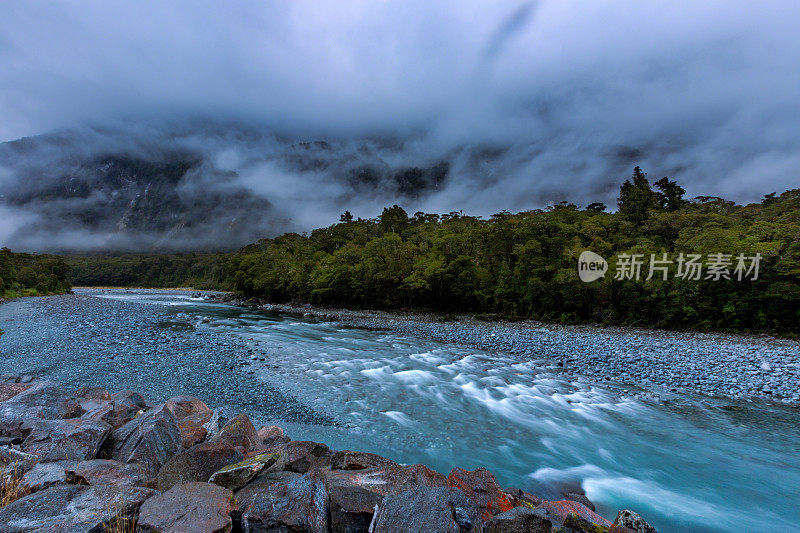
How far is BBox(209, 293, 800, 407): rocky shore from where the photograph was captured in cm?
1167

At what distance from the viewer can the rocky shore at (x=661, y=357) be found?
1167 cm

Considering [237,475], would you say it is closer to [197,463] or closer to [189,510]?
[189,510]

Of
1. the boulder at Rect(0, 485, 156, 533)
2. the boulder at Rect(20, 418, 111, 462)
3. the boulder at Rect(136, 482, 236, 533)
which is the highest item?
the boulder at Rect(136, 482, 236, 533)

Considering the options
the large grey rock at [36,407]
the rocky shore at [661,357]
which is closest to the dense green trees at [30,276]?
the large grey rock at [36,407]

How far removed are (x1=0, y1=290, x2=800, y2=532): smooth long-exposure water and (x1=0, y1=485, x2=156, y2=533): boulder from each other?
4.50 meters

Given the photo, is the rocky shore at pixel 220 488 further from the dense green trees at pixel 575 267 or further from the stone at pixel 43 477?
the dense green trees at pixel 575 267

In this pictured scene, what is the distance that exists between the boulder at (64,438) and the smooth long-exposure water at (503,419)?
12.3ft

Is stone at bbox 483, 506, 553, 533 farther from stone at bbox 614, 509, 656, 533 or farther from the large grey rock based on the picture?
the large grey rock

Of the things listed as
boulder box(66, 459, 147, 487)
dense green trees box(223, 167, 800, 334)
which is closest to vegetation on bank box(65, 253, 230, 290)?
dense green trees box(223, 167, 800, 334)

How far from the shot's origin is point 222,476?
3930mm

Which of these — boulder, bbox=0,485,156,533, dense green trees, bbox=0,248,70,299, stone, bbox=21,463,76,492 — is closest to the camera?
boulder, bbox=0,485,156,533

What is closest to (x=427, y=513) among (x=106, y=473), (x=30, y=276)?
(x=106, y=473)

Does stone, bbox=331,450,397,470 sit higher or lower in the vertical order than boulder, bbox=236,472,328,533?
lower

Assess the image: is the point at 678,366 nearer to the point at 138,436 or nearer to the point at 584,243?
the point at 138,436
